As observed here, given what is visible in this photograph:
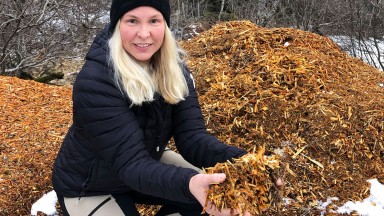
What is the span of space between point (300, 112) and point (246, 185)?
220cm

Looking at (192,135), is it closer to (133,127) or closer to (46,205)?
(133,127)

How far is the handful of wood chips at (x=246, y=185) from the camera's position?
173 centimetres

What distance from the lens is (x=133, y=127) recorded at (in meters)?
2.09

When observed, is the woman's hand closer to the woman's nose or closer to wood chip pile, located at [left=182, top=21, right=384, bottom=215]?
the woman's nose

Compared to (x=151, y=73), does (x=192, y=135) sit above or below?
below

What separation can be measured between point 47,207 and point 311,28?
→ 763 cm

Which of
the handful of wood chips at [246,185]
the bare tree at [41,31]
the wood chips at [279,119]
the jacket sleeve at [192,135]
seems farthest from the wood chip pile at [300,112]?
the bare tree at [41,31]

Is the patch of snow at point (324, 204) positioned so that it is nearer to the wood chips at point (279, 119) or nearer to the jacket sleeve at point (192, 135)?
the wood chips at point (279, 119)

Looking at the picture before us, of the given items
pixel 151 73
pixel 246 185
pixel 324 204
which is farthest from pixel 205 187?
pixel 324 204

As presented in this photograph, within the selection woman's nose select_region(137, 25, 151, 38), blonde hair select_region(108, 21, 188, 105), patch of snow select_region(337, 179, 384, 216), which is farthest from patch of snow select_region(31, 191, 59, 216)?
patch of snow select_region(337, 179, 384, 216)

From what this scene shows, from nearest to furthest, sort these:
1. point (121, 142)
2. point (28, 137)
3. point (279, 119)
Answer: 1. point (121, 142)
2. point (279, 119)
3. point (28, 137)

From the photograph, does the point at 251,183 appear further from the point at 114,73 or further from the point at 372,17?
the point at 372,17

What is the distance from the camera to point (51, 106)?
4.87 metres

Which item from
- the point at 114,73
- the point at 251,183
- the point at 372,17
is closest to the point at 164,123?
the point at 114,73
